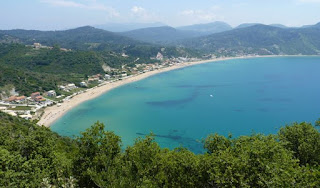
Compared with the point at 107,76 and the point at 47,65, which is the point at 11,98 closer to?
the point at 107,76

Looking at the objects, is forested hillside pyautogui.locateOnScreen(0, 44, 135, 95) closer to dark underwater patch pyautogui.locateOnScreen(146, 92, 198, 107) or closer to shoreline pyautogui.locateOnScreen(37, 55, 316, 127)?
shoreline pyautogui.locateOnScreen(37, 55, 316, 127)

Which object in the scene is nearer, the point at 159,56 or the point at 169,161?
the point at 169,161

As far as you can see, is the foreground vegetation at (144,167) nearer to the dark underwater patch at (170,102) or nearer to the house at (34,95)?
the dark underwater patch at (170,102)

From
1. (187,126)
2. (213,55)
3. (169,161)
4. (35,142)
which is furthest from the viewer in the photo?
(213,55)

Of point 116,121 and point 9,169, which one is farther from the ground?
point 9,169

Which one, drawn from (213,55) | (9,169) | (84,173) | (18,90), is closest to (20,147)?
(9,169)

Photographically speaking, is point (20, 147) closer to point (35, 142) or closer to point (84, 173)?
point (35, 142)

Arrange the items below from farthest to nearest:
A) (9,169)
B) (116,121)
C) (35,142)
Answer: (116,121)
(35,142)
(9,169)

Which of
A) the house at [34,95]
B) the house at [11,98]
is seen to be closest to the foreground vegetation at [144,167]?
the house at [11,98]

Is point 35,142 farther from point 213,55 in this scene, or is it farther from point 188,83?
point 213,55

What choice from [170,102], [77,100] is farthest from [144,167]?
[77,100]
